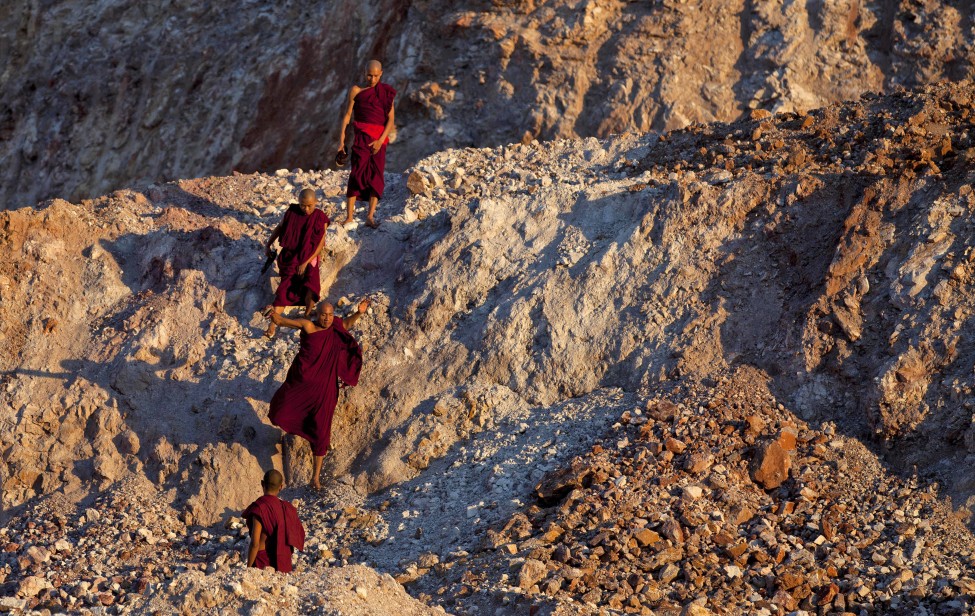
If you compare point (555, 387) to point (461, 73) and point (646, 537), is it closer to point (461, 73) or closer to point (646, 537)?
point (646, 537)

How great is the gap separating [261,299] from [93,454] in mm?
1708

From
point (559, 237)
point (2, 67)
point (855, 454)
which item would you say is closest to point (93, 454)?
point (559, 237)

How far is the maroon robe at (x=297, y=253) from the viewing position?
9.70 meters

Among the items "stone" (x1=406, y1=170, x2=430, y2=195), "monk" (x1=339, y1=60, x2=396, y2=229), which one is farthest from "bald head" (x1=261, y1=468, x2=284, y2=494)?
"stone" (x1=406, y1=170, x2=430, y2=195)

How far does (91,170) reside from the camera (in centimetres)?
1833

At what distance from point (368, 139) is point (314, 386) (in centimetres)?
264

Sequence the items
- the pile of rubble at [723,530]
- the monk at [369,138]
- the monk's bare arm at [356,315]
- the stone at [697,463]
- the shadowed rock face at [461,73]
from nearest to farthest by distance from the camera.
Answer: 1. the pile of rubble at [723,530]
2. the stone at [697,463]
3. the monk's bare arm at [356,315]
4. the monk at [369,138]
5. the shadowed rock face at [461,73]

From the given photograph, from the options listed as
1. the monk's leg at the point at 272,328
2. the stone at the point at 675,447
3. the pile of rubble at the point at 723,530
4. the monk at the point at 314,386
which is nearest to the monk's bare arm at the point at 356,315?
the monk at the point at 314,386

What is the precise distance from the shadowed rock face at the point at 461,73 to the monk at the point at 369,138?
12.9 feet

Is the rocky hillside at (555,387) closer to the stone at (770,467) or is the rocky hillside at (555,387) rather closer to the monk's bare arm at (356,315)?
the stone at (770,467)

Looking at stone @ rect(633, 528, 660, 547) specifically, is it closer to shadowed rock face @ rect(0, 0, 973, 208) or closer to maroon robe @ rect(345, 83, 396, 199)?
maroon robe @ rect(345, 83, 396, 199)

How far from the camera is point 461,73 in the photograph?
15.0 meters

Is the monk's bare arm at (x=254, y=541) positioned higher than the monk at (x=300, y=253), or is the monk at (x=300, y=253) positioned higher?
the monk at (x=300, y=253)

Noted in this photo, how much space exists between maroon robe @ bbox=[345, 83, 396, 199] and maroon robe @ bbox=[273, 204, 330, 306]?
89 centimetres
